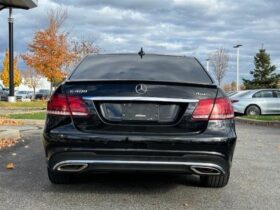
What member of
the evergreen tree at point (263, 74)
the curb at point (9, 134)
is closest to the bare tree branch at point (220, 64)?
the evergreen tree at point (263, 74)

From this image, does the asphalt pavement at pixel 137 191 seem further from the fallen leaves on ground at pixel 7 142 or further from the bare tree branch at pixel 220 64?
the bare tree branch at pixel 220 64

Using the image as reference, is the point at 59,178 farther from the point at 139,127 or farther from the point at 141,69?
the point at 141,69

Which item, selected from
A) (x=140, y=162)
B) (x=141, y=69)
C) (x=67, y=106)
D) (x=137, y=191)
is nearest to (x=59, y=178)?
(x=137, y=191)

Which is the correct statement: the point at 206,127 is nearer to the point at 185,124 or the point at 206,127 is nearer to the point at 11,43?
the point at 185,124

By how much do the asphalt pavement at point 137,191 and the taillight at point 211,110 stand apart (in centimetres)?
91

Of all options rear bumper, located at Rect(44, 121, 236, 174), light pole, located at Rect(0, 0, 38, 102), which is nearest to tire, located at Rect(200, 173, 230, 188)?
rear bumper, located at Rect(44, 121, 236, 174)

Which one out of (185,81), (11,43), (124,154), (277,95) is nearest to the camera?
(124,154)

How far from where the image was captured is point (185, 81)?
5.35 metres

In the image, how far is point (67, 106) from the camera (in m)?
5.14

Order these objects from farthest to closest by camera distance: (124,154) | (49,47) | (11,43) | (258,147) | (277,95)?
(49,47)
(11,43)
(277,95)
(258,147)
(124,154)

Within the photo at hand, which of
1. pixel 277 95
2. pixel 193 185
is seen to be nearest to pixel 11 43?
pixel 277 95

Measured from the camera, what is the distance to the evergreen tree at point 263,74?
51.4 m

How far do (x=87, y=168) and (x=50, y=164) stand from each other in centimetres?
40

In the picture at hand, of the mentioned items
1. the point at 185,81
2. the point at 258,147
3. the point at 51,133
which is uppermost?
the point at 185,81
